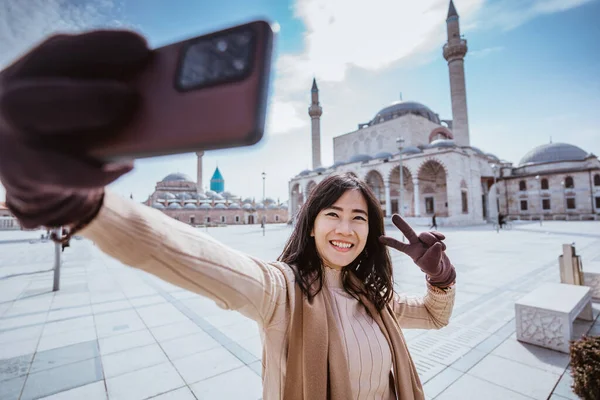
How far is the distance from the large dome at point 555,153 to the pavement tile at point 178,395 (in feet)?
167

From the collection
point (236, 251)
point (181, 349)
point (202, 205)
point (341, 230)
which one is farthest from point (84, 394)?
point (202, 205)

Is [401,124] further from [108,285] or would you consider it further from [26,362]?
[26,362]

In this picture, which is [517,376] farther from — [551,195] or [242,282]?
[551,195]

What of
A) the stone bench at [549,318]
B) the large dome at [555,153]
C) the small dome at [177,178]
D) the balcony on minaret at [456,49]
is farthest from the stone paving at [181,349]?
the small dome at [177,178]

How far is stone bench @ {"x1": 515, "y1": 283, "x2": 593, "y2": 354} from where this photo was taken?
3371 millimetres

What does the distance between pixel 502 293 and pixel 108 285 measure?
8.60m

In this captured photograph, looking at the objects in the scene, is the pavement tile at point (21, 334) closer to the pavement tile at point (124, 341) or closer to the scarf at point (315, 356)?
the pavement tile at point (124, 341)

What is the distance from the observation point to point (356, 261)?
62.2 inches

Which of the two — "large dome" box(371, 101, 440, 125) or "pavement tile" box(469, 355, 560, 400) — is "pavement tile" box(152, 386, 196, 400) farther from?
"large dome" box(371, 101, 440, 125)

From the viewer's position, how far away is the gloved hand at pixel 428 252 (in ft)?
4.61

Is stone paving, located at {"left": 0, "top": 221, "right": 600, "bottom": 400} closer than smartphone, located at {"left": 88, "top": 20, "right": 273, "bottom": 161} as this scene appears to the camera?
No

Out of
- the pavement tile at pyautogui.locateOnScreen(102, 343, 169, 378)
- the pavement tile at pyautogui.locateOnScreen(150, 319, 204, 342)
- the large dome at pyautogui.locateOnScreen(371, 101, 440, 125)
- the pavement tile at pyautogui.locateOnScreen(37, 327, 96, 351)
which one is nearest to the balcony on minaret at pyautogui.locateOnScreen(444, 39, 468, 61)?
the large dome at pyautogui.locateOnScreen(371, 101, 440, 125)

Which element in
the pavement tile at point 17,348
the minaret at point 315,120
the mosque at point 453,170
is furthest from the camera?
the minaret at point 315,120

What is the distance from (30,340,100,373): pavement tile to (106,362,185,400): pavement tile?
791 millimetres
